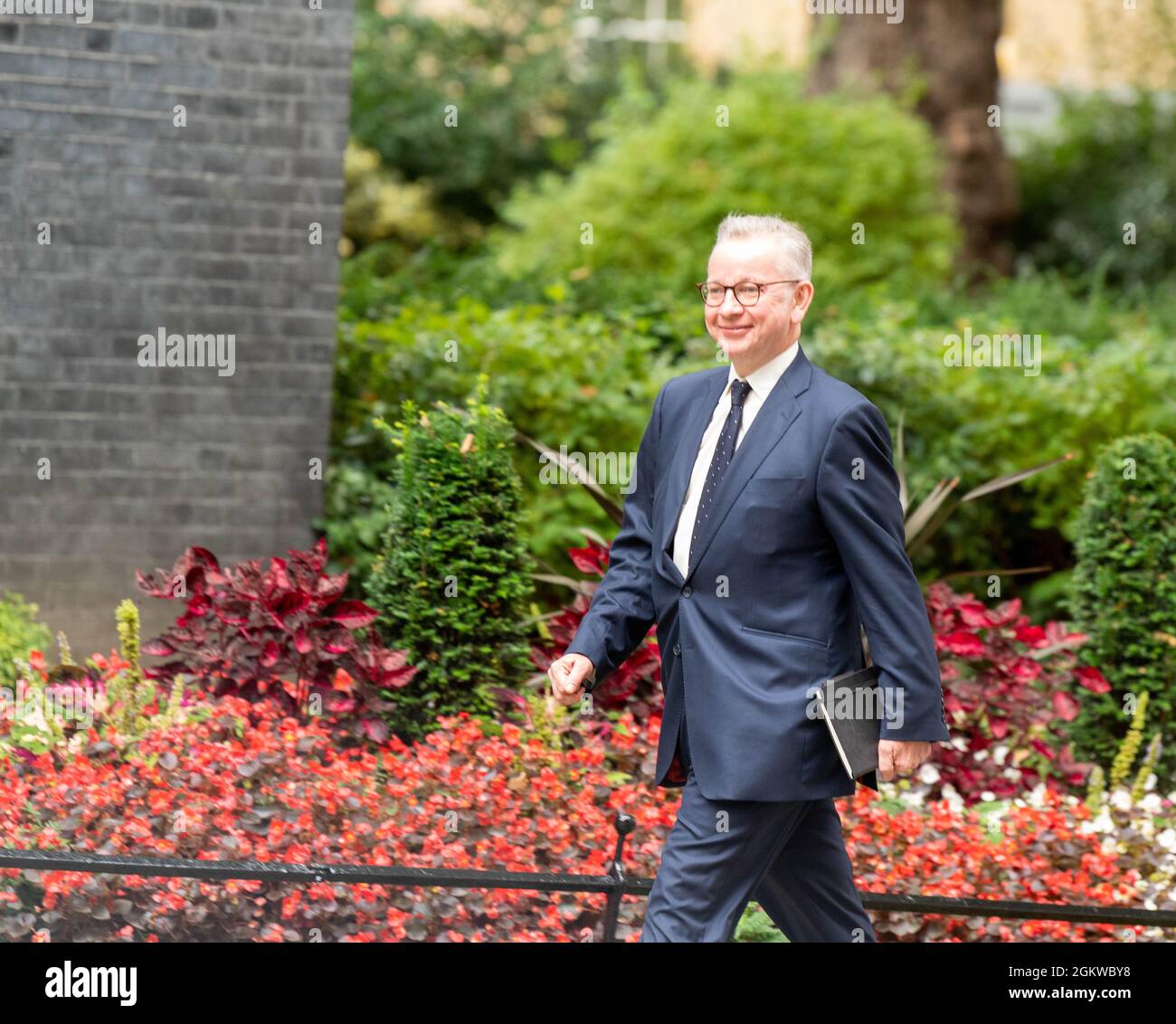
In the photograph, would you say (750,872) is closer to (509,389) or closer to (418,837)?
(418,837)

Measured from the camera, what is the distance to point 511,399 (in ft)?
21.1

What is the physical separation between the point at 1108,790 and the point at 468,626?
237 cm

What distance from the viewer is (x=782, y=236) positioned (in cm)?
322

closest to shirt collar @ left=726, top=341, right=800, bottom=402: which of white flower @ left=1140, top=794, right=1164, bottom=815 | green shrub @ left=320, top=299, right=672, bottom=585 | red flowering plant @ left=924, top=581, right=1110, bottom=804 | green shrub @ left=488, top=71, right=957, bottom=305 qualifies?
red flowering plant @ left=924, top=581, right=1110, bottom=804

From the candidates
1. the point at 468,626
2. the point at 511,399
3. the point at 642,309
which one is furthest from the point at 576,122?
the point at 468,626

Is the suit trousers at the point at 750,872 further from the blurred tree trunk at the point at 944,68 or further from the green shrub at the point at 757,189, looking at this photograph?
the blurred tree trunk at the point at 944,68

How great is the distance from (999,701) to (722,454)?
2.38 meters

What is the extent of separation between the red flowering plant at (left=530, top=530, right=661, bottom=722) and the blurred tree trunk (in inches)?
321

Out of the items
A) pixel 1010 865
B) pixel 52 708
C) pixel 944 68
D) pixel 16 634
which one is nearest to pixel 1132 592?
pixel 1010 865

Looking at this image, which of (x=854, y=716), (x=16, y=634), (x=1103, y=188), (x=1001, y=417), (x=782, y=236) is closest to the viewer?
(x=854, y=716)

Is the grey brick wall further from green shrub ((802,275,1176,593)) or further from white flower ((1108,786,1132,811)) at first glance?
white flower ((1108,786,1132,811))

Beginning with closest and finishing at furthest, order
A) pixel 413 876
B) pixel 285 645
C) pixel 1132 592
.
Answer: pixel 413 876
pixel 285 645
pixel 1132 592

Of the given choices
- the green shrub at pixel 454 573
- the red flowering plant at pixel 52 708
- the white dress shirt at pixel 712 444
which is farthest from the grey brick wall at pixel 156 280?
the white dress shirt at pixel 712 444

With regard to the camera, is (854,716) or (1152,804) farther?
(1152,804)
